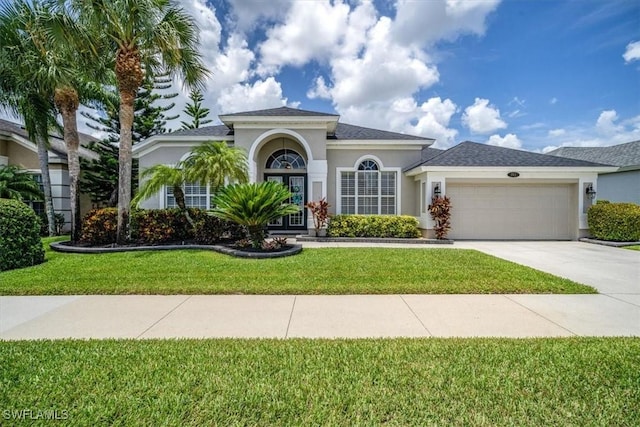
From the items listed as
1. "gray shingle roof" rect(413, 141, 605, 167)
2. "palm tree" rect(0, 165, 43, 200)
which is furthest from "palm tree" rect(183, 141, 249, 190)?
"palm tree" rect(0, 165, 43, 200)

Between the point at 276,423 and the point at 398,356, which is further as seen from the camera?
the point at 398,356

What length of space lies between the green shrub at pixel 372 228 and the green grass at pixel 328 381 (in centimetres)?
950

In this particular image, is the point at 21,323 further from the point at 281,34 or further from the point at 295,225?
the point at 281,34

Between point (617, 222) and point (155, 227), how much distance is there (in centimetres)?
1721

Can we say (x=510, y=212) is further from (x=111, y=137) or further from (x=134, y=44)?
(x=111, y=137)

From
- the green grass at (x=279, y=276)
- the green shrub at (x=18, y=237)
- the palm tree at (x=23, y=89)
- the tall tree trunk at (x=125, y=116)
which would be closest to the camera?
the green grass at (x=279, y=276)

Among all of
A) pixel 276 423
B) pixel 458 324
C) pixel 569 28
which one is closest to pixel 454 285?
pixel 458 324

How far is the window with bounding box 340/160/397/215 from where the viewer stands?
1465 cm

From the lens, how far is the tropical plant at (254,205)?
892 centimetres

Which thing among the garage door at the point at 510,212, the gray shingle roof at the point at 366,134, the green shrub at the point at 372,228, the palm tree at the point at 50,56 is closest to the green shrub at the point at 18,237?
the palm tree at the point at 50,56

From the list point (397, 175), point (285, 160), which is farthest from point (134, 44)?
point (397, 175)

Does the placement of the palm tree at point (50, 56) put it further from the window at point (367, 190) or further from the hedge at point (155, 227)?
the window at point (367, 190)

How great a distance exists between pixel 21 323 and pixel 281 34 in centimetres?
1308

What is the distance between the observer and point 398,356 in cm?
329
